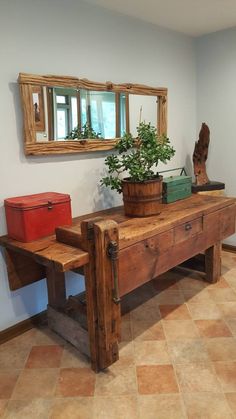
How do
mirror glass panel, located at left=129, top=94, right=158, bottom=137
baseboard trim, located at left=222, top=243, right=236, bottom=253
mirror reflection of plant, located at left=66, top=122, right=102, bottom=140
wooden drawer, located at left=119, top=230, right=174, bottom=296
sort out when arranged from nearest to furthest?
wooden drawer, located at left=119, top=230, right=174, bottom=296 → mirror reflection of plant, located at left=66, top=122, right=102, bottom=140 → mirror glass panel, located at left=129, top=94, right=158, bottom=137 → baseboard trim, located at left=222, top=243, right=236, bottom=253

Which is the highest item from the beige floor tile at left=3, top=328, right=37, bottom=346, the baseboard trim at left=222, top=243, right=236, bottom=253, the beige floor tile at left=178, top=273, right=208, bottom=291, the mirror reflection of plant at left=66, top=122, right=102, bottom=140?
the mirror reflection of plant at left=66, top=122, right=102, bottom=140

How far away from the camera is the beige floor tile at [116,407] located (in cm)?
161

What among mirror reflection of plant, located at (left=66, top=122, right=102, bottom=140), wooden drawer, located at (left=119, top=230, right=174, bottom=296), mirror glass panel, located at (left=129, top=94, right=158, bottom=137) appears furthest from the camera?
mirror glass panel, located at (left=129, top=94, right=158, bottom=137)

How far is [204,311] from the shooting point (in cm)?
251

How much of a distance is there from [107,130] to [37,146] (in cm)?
65

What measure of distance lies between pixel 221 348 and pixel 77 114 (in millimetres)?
1830

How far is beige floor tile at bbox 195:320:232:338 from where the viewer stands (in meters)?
2.21

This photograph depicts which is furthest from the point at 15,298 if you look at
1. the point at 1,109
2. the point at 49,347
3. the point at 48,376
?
the point at 1,109

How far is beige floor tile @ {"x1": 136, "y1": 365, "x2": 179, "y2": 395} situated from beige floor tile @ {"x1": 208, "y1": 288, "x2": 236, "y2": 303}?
0.92 metres

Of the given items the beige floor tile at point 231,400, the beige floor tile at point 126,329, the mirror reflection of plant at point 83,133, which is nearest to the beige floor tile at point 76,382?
the beige floor tile at point 126,329

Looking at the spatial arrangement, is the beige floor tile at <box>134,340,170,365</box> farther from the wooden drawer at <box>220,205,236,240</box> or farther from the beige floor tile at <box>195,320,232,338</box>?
the wooden drawer at <box>220,205,236,240</box>

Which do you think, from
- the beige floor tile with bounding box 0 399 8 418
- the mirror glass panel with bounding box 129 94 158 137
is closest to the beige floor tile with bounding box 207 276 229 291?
the mirror glass panel with bounding box 129 94 158 137

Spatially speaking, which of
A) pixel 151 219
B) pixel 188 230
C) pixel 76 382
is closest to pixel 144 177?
pixel 151 219

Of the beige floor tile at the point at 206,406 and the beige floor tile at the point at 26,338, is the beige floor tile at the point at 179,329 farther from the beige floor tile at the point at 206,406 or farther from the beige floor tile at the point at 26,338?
the beige floor tile at the point at 26,338
